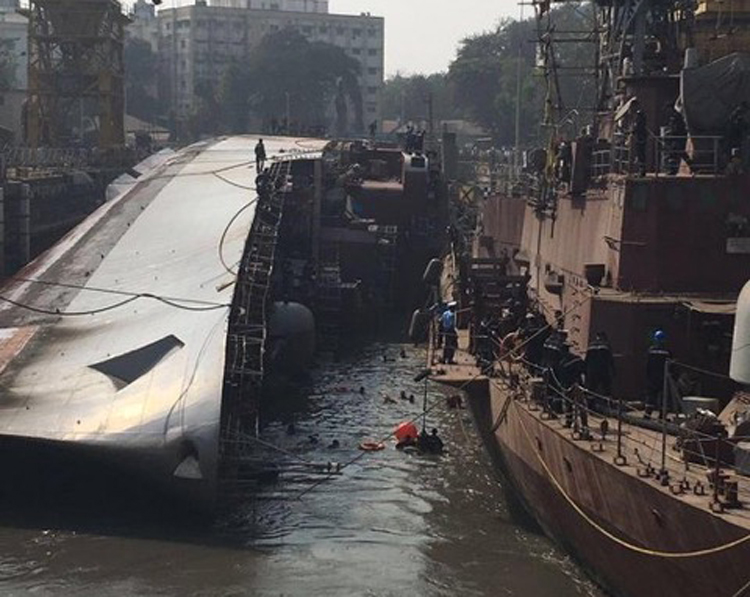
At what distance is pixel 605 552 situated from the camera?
17625mm

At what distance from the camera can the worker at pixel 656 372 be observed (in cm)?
1872

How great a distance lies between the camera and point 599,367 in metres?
19.2

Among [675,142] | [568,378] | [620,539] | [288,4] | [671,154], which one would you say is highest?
[288,4]

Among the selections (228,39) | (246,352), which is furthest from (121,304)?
(228,39)

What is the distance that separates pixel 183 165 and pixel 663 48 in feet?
116

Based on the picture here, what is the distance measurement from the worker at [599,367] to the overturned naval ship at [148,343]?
6.47 meters

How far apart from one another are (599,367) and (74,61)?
5714cm

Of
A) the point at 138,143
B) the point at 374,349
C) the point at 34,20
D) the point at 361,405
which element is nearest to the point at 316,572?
the point at 361,405

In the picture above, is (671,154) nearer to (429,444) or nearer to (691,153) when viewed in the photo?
(691,153)

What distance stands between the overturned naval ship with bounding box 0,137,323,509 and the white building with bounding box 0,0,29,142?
40218mm

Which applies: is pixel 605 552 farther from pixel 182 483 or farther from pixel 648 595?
pixel 182 483

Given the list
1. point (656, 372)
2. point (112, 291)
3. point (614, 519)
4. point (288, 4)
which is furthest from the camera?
point (288, 4)

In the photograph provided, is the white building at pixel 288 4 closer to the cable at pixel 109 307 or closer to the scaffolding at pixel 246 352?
the scaffolding at pixel 246 352

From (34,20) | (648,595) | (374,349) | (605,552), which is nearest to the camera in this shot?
(648,595)
